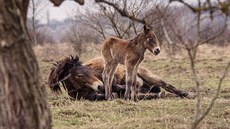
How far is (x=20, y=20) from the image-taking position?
330 centimetres

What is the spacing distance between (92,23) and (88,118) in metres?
11.6

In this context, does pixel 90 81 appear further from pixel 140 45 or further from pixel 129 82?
pixel 140 45

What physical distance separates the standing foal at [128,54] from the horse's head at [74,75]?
12.7 inches

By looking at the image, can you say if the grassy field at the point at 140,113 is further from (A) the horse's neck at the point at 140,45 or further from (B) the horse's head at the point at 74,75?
(A) the horse's neck at the point at 140,45

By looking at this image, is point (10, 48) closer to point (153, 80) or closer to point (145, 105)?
point (145, 105)

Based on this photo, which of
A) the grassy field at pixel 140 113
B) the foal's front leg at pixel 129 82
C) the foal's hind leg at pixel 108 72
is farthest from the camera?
the foal's hind leg at pixel 108 72

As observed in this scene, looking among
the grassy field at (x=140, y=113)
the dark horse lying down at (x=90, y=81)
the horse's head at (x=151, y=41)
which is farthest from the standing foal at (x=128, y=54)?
the grassy field at (x=140, y=113)

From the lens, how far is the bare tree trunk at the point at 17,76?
3238 millimetres

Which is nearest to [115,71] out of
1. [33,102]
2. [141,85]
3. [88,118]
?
[141,85]

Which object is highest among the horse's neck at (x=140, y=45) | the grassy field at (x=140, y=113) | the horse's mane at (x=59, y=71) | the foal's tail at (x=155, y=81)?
the horse's neck at (x=140, y=45)

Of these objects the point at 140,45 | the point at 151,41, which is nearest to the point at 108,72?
the point at 140,45

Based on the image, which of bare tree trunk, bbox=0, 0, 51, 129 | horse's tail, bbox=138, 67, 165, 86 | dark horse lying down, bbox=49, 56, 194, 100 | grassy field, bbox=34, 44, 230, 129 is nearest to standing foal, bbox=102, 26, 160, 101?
dark horse lying down, bbox=49, 56, 194, 100

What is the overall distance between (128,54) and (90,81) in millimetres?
1055

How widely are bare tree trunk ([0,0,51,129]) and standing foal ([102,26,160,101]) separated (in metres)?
6.48
